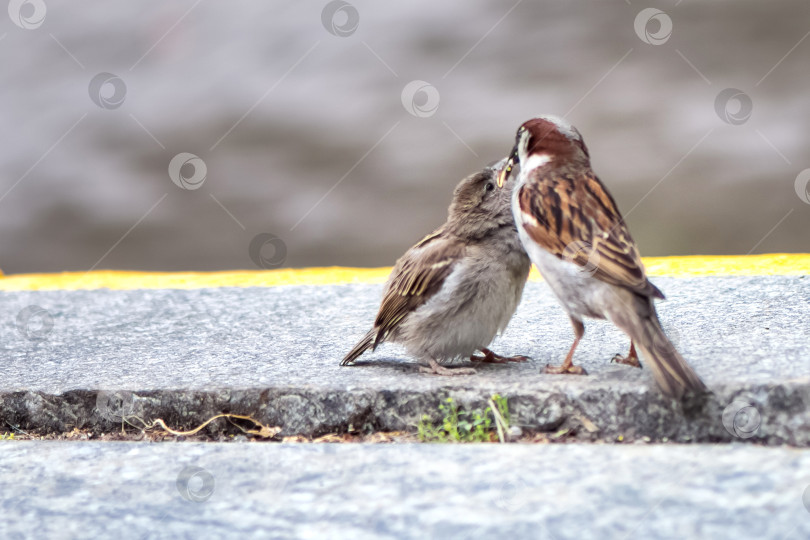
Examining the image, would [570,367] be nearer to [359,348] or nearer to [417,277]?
[417,277]

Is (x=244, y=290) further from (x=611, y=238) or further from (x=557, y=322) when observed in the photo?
(x=611, y=238)

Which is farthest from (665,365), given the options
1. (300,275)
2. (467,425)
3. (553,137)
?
(300,275)

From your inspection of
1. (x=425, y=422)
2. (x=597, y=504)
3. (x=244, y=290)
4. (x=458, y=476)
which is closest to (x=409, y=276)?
(x=425, y=422)

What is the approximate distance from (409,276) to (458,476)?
3.14ft

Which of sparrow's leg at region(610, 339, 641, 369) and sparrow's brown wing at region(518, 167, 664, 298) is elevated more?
sparrow's brown wing at region(518, 167, 664, 298)

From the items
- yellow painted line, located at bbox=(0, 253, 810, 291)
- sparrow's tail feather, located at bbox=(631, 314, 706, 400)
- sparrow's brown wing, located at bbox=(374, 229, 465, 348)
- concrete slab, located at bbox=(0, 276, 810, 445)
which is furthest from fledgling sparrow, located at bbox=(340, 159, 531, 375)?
yellow painted line, located at bbox=(0, 253, 810, 291)

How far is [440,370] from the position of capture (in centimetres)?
295

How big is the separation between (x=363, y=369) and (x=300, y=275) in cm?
208

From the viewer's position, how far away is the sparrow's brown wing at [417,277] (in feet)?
9.84

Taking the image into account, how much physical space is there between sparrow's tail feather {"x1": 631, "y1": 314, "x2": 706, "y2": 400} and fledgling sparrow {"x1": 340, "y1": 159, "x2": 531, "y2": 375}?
563 mm

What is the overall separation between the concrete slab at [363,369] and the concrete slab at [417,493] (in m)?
0.18

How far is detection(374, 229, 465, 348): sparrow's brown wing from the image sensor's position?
9.84 feet

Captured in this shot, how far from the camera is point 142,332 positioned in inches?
153

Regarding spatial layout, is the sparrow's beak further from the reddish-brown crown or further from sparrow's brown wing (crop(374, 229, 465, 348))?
sparrow's brown wing (crop(374, 229, 465, 348))
